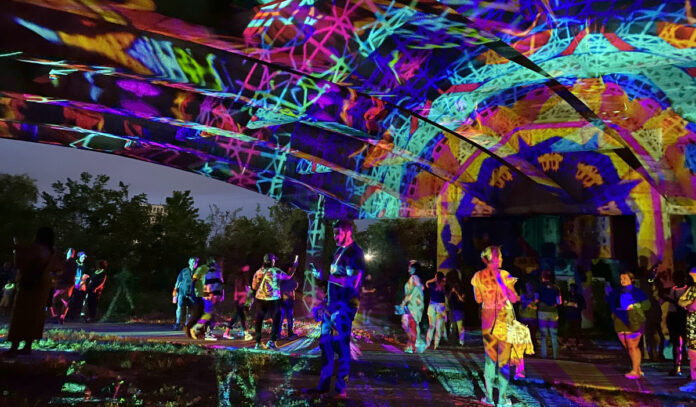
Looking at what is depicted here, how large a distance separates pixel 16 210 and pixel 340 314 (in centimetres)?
3203

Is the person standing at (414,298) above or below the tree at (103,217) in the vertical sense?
below

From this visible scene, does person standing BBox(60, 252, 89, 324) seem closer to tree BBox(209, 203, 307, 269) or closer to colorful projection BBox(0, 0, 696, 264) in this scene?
colorful projection BBox(0, 0, 696, 264)

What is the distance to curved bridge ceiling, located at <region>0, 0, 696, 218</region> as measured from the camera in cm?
856

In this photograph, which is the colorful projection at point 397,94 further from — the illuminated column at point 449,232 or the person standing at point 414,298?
the person standing at point 414,298

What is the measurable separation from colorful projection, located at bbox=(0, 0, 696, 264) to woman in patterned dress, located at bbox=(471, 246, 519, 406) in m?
4.13

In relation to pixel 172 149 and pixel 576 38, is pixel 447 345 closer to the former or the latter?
pixel 576 38

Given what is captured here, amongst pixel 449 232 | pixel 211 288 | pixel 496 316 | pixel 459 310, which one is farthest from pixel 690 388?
pixel 449 232

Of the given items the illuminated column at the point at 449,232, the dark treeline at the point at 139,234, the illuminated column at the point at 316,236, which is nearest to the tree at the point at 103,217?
the dark treeline at the point at 139,234

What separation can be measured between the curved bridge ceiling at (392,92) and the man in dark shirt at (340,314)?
4333 mm

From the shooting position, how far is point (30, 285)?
6961mm

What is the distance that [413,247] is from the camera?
38.9m

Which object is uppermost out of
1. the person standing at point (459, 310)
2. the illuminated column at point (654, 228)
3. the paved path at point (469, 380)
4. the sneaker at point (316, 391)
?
the illuminated column at point (654, 228)

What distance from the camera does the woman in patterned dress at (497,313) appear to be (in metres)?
5.49

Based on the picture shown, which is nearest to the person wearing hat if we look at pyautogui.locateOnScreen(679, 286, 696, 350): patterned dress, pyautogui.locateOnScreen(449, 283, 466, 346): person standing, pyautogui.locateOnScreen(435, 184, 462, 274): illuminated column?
pyautogui.locateOnScreen(449, 283, 466, 346): person standing
